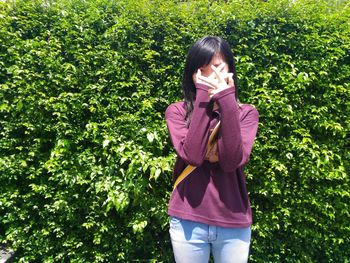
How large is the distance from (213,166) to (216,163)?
3 centimetres

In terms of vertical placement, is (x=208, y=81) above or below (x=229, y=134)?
above

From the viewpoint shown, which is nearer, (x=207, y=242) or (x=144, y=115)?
(x=207, y=242)

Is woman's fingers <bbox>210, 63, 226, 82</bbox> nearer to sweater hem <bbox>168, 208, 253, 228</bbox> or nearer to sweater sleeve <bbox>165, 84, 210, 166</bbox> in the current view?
sweater sleeve <bbox>165, 84, 210, 166</bbox>

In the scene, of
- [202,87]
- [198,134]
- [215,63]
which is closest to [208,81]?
[202,87]

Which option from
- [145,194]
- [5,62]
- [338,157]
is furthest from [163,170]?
[5,62]

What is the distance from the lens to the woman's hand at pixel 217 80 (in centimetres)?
188

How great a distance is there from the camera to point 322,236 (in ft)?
10.9

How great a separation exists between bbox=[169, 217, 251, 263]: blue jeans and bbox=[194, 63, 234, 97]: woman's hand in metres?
0.78

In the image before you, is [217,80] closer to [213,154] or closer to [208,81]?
[208,81]

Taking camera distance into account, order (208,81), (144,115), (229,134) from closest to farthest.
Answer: (229,134), (208,81), (144,115)

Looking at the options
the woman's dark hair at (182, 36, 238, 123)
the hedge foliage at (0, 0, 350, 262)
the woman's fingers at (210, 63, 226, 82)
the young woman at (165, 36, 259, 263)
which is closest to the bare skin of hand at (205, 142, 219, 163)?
the young woman at (165, 36, 259, 263)

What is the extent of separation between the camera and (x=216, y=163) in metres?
2.00

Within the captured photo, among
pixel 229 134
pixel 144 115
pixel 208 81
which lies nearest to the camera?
pixel 229 134

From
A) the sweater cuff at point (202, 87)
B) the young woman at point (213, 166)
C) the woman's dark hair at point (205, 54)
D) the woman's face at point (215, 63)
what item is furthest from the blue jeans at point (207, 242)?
the woman's face at point (215, 63)
